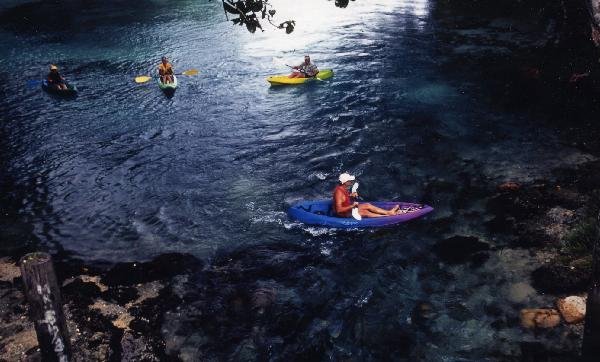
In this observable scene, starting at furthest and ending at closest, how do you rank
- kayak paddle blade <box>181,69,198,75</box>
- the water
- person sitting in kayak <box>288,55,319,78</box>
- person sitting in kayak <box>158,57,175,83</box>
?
kayak paddle blade <box>181,69,198,75</box>
person sitting in kayak <box>158,57,175,83</box>
person sitting in kayak <box>288,55,319,78</box>
the water

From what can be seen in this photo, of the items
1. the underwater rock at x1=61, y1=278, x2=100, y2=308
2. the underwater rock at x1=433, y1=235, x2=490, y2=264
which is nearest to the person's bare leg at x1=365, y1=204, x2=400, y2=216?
the underwater rock at x1=433, y1=235, x2=490, y2=264

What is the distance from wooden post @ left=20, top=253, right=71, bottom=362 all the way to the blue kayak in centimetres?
515

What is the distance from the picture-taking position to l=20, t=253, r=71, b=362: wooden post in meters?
4.24

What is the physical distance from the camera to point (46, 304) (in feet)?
14.4

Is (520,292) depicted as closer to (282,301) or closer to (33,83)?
(282,301)

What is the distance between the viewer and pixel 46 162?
1271 centimetres

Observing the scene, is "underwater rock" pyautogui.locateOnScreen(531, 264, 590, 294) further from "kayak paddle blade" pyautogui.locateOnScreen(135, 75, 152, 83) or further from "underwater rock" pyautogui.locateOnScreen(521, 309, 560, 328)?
"kayak paddle blade" pyautogui.locateOnScreen(135, 75, 152, 83)

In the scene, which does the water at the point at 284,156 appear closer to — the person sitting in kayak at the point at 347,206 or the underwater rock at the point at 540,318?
the underwater rock at the point at 540,318

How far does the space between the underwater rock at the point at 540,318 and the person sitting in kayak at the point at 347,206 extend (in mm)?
3062

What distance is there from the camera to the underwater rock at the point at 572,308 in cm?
617

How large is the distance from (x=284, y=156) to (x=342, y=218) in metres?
4.01

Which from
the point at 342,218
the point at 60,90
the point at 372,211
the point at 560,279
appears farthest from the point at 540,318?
the point at 60,90

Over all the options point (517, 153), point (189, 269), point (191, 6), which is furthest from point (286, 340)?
point (191, 6)

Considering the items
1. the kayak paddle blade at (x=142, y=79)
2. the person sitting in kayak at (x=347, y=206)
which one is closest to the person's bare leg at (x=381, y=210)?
the person sitting in kayak at (x=347, y=206)
